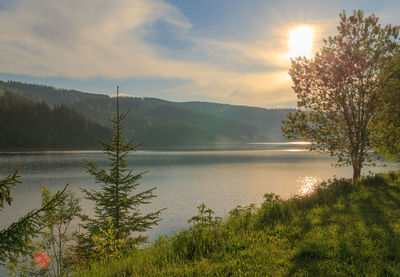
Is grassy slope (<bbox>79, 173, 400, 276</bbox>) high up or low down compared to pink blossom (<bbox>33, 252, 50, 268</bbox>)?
up

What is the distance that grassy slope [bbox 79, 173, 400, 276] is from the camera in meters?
6.08

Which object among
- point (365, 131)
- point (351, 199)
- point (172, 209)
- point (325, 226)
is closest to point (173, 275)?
point (325, 226)

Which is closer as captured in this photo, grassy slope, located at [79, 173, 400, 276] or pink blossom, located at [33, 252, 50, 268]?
grassy slope, located at [79, 173, 400, 276]

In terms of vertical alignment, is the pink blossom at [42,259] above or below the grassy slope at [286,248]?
below

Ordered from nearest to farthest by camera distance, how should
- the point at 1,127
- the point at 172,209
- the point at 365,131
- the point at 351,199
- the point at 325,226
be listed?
the point at 325,226
the point at 351,199
the point at 365,131
the point at 172,209
the point at 1,127

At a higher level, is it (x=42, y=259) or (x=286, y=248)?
(x=286, y=248)

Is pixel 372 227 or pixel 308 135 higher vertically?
pixel 308 135

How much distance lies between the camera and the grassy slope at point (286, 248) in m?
6.08

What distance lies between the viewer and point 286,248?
291 inches

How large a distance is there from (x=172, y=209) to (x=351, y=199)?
67.3ft

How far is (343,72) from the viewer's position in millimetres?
17812

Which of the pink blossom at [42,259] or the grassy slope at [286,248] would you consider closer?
the grassy slope at [286,248]

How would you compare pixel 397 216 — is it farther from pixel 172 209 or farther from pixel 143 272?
pixel 172 209

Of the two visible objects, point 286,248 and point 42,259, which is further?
point 42,259
